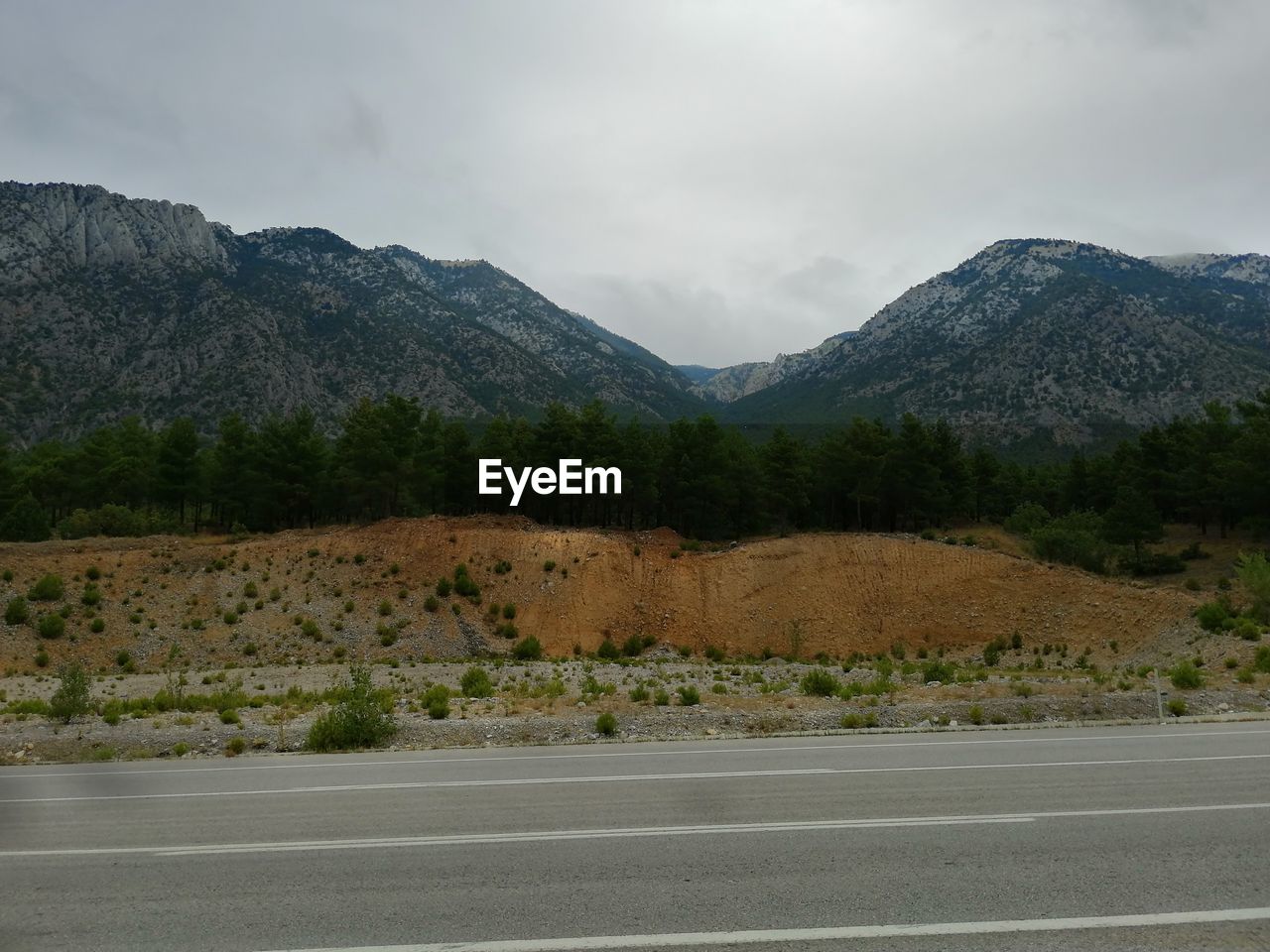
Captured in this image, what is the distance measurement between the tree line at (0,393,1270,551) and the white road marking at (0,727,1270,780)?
40.6 m

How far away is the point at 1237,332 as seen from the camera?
6767 inches

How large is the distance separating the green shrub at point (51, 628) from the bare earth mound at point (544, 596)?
0.30 meters

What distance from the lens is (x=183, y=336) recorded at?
405 ft

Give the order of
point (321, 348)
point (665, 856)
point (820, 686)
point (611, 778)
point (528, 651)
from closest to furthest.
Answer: point (665, 856), point (611, 778), point (820, 686), point (528, 651), point (321, 348)

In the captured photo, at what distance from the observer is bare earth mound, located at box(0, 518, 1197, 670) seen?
35.4 metres

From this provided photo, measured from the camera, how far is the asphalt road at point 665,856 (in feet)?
16.6

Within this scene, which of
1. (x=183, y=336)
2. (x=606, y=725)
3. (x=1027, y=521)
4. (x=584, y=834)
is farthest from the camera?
(x=183, y=336)

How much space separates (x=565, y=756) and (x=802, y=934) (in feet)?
27.2

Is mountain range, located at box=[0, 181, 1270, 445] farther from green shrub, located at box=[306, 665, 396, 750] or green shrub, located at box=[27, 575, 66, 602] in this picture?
green shrub, located at box=[306, 665, 396, 750]

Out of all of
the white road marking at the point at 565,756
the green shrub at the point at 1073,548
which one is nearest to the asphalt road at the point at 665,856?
the white road marking at the point at 565,756

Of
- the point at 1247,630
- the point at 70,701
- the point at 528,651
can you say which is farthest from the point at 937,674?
the point at 70,701

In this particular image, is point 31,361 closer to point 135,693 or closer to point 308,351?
point 308,351

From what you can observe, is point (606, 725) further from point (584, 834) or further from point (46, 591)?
point (46, 591)

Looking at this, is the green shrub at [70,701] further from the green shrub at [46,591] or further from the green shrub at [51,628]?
the green shrub at [46,591]
